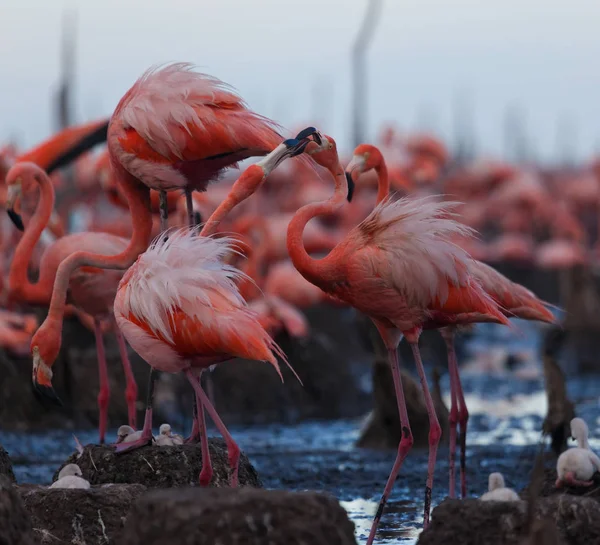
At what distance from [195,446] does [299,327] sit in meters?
5.03

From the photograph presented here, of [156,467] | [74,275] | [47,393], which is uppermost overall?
[74,275]

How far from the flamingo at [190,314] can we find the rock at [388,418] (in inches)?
127

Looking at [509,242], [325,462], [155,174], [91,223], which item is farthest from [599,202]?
[155,174]

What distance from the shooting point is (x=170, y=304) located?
5172mm

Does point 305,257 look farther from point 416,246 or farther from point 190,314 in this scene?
point 190,314

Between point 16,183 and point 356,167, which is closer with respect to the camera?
point 356,167

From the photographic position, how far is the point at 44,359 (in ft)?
19.4

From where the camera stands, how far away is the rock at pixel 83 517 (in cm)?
481

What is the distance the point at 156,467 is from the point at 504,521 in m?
1.87

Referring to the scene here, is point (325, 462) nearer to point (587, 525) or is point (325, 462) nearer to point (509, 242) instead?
point (587, 525)

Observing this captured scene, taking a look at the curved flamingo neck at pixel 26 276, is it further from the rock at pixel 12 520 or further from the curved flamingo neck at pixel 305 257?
the rock at pixel 12 520

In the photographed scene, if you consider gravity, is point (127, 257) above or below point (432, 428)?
above

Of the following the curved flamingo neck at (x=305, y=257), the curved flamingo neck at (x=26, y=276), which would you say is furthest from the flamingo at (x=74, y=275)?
the curved flamingo neck at (x=305, y=257)

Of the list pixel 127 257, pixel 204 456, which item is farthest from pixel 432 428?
pixel 127 257
